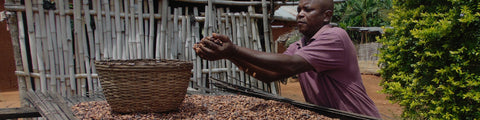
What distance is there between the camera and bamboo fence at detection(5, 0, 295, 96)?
11.1 feet

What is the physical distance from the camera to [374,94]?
30.6ft

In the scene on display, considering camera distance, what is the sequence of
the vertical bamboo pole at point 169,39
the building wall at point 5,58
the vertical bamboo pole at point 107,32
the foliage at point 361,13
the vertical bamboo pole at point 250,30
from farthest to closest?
1. the foliage at point 361,13
2. the building wall at point 5,58
3. the vertical bamboo pole at point 250,30
4. the vertical bamboo pole at point 169,39
5. the vertical bamboo pole at point 107,32

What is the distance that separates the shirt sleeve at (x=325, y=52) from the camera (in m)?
1.40

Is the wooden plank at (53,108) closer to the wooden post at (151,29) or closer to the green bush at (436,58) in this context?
the wooden post at (151,29)

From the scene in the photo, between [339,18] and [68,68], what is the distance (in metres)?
17.2

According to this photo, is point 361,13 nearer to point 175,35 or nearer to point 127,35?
point 175,35

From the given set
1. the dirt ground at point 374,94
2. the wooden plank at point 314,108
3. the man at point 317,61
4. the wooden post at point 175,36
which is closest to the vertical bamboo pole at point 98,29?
the wooden post at point 175,36

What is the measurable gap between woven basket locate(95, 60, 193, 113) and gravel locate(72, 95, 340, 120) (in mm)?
49

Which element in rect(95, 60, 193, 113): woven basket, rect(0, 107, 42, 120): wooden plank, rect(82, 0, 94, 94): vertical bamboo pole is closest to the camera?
rect(95, 60, 193, 113): woven basket

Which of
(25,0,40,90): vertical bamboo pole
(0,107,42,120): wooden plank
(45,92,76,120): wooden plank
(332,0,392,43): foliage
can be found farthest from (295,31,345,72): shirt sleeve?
(332,0,392,43): foliage

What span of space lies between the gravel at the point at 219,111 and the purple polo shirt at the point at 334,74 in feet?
0.72

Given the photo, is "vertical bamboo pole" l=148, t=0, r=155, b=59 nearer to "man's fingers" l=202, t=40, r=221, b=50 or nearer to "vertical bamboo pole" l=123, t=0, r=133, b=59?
"vertical bamboo pole" l=123, t=0, r=133, b=59

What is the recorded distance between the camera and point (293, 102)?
5.63 feet

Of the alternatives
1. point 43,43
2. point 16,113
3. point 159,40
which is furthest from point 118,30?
point 16,113
